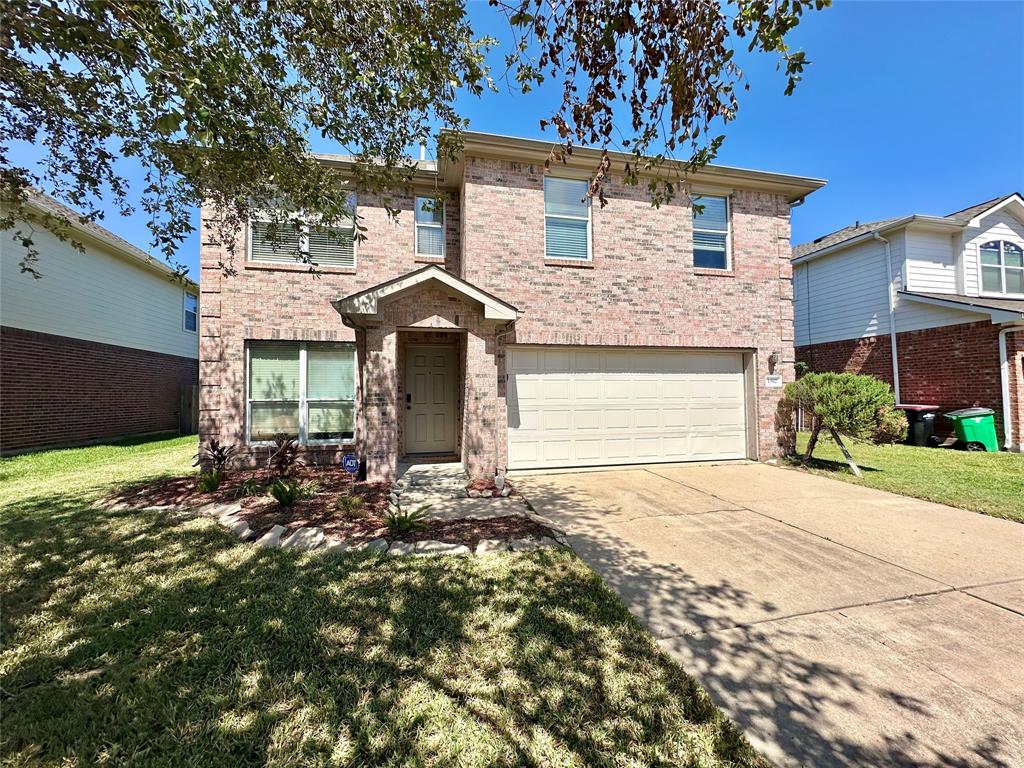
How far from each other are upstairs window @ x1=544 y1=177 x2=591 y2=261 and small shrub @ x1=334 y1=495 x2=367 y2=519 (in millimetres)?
5754

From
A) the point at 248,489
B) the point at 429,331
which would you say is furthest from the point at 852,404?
the point at 248,489

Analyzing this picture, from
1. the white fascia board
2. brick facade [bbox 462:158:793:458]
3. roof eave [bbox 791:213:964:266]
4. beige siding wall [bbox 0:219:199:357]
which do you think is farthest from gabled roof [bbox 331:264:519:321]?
the white fascia board

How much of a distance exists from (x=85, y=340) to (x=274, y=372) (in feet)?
26.2

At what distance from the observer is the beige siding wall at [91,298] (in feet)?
33.1

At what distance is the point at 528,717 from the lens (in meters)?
2.26

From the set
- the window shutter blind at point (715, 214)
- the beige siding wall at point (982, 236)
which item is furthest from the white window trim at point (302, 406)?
the beige siding wall at point (982, 236)

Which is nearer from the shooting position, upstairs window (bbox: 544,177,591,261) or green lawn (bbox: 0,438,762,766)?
green lawn (bbox: 0,438,762,766)

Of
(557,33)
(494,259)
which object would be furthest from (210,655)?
(494,259)

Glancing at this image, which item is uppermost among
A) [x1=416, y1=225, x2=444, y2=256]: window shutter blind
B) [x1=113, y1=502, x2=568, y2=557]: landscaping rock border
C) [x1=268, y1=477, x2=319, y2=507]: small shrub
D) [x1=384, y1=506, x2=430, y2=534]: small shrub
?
[x1=416, y1=225, x2=444, y2=256]: window shutter blind

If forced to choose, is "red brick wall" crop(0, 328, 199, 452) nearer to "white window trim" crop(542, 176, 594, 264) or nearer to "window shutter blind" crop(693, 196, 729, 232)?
"white window trim" crop(542, 176, 594, 264)

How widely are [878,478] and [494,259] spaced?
318 inches

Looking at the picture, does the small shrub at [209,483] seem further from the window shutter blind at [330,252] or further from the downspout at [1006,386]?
the downspout at [1006,386]

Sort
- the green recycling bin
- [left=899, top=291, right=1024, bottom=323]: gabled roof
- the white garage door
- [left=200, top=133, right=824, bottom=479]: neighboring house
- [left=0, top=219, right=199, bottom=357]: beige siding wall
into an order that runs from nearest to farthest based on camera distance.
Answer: [left=200, top=133, right=824, bottom=479]: neighboring house, the white garage door, [left=899, top=291, right=1024, bottom=323]: gabled roof, [left=0, top=219, right=199, bottom=357]: beige siding wall, the green recycling bin

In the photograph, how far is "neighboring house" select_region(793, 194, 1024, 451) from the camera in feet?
34.2
